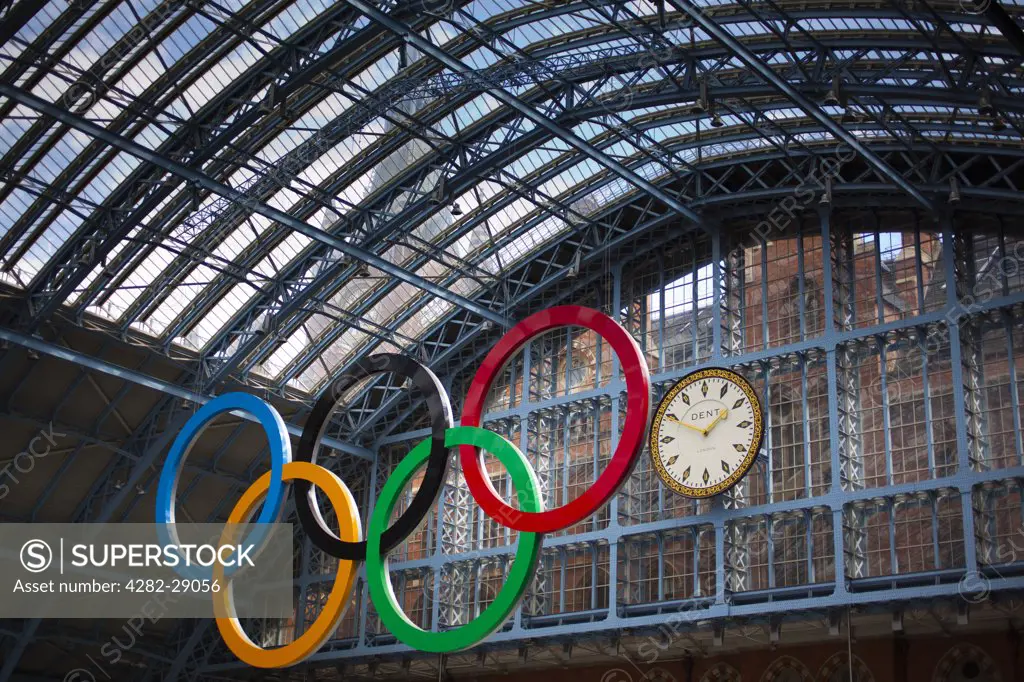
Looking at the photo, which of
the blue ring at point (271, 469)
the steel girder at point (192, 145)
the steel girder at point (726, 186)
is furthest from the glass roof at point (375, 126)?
the blue ring at point (271, 469)

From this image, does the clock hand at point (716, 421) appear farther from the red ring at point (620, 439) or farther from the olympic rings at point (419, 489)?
the red ring at point (620, 439)

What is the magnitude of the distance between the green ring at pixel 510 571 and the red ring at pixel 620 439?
1.35ft

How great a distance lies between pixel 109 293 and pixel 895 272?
89.7ft

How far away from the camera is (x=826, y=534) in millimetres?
39000

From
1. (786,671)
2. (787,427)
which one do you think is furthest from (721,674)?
(787,427)

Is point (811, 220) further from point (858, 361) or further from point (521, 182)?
point (521, 182)

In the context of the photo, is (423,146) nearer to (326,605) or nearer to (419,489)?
(419,489)

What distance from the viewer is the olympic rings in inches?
1025

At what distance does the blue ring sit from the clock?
14574mm

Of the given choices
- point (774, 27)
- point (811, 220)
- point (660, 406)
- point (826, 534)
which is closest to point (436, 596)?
point (660, 406)

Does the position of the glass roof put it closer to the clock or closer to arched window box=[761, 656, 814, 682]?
the clock

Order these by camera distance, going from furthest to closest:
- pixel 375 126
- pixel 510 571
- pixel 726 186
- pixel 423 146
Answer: pixel 726 186 < pixel 423 146 < pixel 375 126 < pixel 510 571

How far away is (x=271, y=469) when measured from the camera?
106 feet

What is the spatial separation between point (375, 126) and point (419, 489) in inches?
739
